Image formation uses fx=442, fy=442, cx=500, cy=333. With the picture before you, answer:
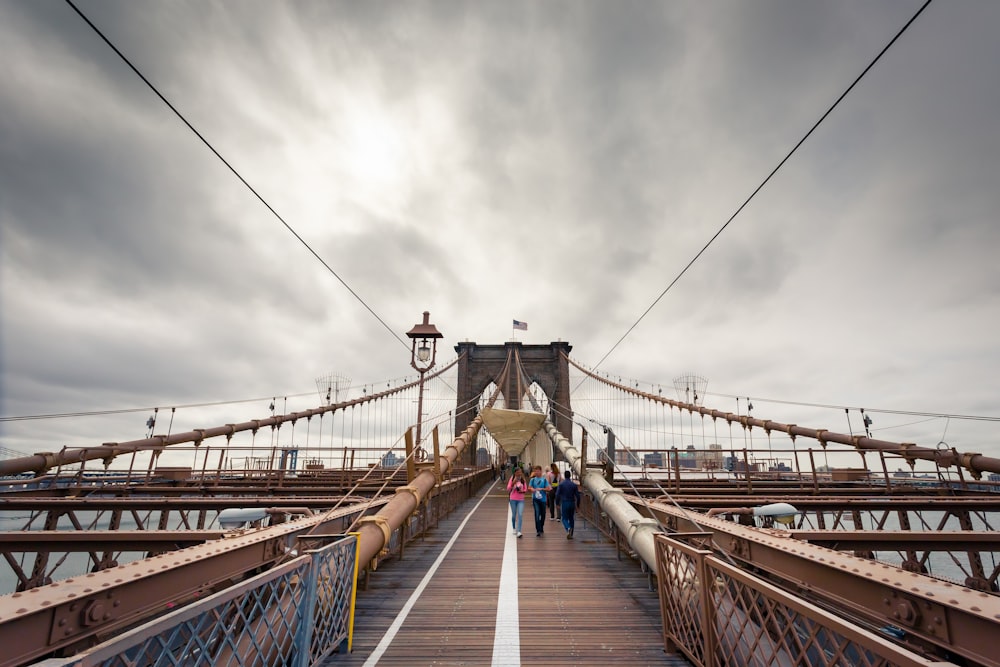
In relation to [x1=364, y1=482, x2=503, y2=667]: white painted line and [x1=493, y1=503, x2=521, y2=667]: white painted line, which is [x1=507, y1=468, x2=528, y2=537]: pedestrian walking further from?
[x1=493, y1=503, x2=521, y2=667]: white painted line

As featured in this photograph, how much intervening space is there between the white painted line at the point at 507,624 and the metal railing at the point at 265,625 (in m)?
1.59

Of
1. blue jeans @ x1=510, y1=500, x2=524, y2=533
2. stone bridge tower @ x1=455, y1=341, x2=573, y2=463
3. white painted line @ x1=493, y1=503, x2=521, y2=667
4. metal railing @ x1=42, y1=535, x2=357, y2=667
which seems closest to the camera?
metal railing @ x1=42, y1=535, x2=357, y2=667

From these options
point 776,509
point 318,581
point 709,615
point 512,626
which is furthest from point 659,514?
point 318,581

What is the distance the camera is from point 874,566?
3.19 metres

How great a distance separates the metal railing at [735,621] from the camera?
236 cm

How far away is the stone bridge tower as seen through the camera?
43531mm

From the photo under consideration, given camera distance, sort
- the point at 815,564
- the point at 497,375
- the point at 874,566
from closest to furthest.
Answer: the point at 874,566 < the point at 815,564 < the point at 497,375

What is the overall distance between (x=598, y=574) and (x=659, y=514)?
5.39 ft

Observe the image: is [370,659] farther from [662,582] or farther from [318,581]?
[662,582]

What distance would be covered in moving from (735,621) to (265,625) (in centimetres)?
364

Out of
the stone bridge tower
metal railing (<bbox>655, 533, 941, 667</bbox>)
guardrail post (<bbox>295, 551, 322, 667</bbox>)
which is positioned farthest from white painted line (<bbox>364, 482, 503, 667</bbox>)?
the stone bridge tower

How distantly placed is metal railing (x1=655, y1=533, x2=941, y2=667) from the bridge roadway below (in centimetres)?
46

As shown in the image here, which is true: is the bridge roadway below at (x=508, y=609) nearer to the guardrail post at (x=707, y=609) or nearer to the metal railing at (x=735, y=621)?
the metal railing at (x=735, y=621)

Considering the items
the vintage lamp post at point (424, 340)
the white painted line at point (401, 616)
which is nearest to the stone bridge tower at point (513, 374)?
the vintage lamp post at point (424, 340)
